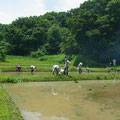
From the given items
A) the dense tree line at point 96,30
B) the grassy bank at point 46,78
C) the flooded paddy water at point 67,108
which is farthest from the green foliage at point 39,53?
the flooded paddy water at point 67,108

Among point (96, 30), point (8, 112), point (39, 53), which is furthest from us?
point (39, 53)

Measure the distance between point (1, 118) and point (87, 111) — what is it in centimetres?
370

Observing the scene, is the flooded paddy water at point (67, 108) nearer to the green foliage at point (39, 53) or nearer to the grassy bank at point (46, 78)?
the grassy bank at point (46, 78)

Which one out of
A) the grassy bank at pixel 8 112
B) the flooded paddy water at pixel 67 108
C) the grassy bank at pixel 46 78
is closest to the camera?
the grassy bank at pixel 8 112

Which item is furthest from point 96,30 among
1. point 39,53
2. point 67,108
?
point 67,108

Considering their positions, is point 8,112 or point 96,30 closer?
point 8,112

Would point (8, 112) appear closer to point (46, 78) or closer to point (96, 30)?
point (46, 78)

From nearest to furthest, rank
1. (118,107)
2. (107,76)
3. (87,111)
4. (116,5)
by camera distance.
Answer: (87,111) → (118,107) → (107,76) → (116,5)

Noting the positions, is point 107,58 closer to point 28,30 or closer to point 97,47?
point 97,47

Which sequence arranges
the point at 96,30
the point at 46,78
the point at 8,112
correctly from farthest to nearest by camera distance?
1. the point at 96,30
2. the point at 46,78
3. the point at 8,112

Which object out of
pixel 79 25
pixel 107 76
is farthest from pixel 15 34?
pixel 107 76

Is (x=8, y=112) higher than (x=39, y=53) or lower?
lower

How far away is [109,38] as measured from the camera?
121ft

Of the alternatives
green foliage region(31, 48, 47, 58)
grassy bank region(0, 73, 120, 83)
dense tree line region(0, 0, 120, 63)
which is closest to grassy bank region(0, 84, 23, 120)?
grassy bank region(0, 73, 120, 83)
